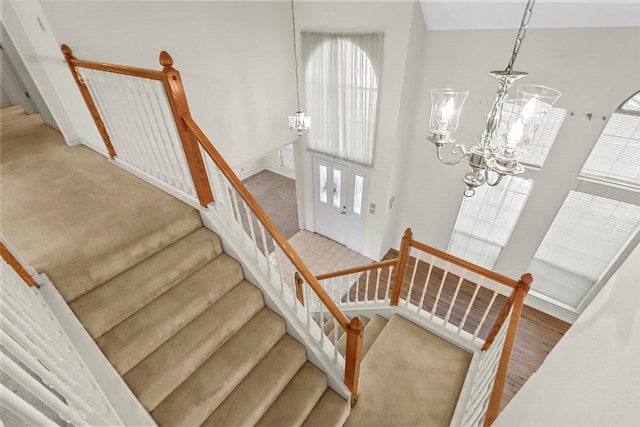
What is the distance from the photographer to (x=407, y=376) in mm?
2594

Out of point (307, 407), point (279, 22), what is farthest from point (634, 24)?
point (307, 407)

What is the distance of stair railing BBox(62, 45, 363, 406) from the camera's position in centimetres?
200

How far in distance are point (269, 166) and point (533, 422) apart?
362 inches

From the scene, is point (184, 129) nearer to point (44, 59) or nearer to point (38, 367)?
point (38, 367)

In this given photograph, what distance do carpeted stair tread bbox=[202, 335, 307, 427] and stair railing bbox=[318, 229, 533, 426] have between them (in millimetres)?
1158

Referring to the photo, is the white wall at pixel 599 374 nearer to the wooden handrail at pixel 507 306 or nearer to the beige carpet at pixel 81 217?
the wooden handrail at pixel 507 306

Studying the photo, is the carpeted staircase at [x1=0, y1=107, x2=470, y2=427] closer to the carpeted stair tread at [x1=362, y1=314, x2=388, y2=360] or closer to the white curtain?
the carpeted stair tread at [x1=362, y1=314, x2=388, y2=360]

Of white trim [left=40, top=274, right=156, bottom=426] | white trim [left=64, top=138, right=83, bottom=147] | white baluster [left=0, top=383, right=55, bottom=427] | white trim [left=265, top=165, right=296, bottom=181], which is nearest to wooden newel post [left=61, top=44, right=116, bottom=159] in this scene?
white trim [left=64, top=138, right=83, bottom=147]

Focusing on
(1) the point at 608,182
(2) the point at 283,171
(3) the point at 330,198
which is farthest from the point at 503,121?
(2) the point at 283,171

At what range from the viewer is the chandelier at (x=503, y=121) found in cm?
143

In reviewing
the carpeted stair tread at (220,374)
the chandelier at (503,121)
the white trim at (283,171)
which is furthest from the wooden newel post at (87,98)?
the white trim at (283,171)

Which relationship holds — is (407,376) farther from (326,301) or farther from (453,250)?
(453,250)

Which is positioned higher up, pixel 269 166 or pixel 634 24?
pixel 634 24

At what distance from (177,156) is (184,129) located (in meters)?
0.48
